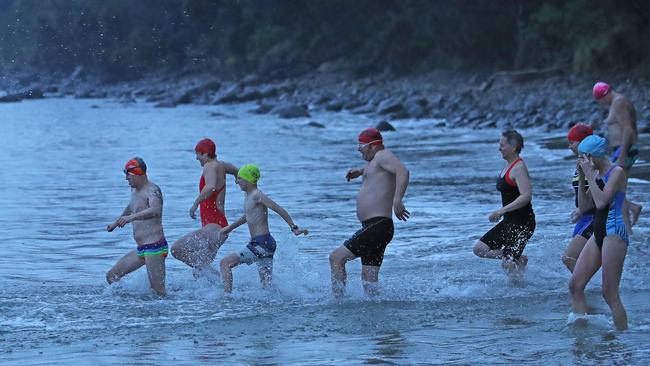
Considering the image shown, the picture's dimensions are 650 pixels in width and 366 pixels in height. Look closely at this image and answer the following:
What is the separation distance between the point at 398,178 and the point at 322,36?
6533 cm

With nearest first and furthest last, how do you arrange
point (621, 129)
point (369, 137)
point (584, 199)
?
point (584, 199)
point (369, 137)
point (621, 129)

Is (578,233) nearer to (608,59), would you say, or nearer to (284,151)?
(284,151)

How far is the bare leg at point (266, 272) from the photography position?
10.9m

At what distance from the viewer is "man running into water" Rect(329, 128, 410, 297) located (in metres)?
10.4

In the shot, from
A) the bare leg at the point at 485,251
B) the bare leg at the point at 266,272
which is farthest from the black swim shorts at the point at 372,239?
the bare leg at the point at 485,251

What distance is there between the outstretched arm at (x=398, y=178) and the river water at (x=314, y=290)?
0.80m

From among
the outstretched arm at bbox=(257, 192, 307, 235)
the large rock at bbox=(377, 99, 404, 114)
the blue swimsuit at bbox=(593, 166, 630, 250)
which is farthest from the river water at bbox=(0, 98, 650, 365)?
the large rock at bbox=(377, 99, 404, 114)

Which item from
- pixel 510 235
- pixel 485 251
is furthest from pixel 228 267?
pixel 510 235

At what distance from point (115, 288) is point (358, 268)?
2838 mm

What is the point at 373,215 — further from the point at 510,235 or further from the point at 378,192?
the point at 510,235

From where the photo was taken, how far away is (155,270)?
10891 millimetres

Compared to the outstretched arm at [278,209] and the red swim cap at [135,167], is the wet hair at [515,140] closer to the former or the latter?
the outstretched arm at [278,209]

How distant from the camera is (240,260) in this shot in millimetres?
10773

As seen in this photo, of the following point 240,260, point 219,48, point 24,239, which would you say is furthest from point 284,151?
point 219,48
